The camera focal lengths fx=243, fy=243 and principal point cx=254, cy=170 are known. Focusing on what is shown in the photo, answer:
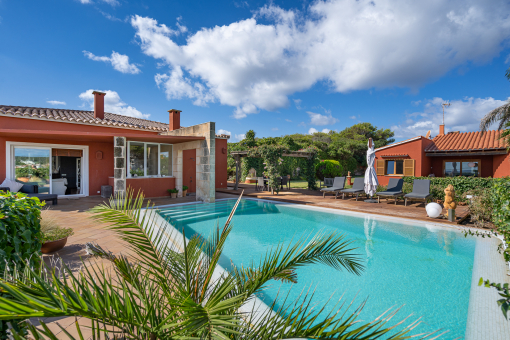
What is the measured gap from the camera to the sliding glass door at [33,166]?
37.7 ft

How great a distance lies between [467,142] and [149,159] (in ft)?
69.2

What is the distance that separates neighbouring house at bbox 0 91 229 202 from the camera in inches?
439

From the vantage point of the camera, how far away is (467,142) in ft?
56.0

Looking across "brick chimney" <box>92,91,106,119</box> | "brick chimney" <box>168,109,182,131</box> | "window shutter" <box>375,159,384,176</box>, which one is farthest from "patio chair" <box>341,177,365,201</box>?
"brick chimney" <box>92,91,106,119</box>

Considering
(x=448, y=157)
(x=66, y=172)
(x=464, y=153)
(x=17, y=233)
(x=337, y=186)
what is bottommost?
(x=337, y=186)

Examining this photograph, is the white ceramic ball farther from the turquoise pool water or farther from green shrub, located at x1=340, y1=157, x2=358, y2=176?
green shrub, located at x1=340, y1=157, x2=358, y2=176

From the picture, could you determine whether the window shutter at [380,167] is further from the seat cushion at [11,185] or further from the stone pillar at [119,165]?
the seat cushion at [11,185]

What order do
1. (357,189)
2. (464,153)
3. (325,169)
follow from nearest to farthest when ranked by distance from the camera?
(357,189) < (464,153) < (325,169)

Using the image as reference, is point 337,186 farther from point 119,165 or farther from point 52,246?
point 52,246

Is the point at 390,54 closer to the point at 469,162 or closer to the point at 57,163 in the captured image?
the point at 469,162

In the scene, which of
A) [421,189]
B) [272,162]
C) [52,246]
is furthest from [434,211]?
[52,246]

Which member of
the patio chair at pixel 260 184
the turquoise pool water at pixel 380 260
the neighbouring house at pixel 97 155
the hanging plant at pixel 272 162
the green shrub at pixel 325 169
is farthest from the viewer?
the green shrub at pixel 325 169

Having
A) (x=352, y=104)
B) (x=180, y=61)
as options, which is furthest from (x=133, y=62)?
(x=352, y=104)

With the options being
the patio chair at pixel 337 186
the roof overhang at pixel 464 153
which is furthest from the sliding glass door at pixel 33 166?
the roof overhang at pixel 464 153
